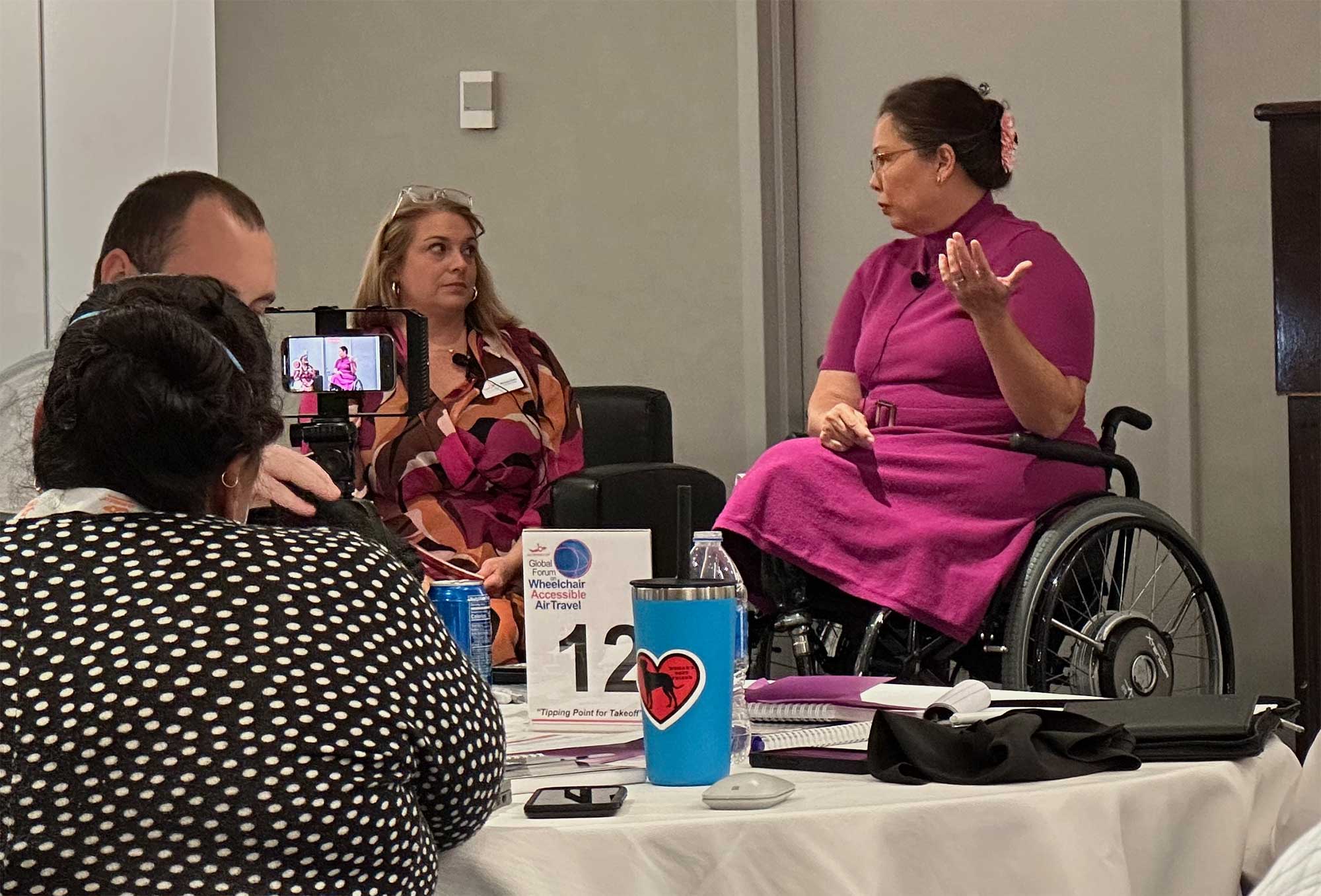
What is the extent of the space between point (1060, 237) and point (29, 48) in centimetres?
255

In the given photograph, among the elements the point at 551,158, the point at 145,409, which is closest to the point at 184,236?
the point at 145,409

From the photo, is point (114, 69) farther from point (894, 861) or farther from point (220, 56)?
point (894, 861)

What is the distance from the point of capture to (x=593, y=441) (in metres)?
3.72

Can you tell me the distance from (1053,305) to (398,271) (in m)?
1.39

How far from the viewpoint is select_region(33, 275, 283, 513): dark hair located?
0.97 metres

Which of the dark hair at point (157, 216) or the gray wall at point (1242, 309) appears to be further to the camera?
the gray wall at point (1242, 309)

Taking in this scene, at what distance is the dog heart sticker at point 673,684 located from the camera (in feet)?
3.80

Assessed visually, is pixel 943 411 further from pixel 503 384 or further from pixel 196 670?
pixel 196 670

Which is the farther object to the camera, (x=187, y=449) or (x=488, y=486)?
(x=488, y=486)

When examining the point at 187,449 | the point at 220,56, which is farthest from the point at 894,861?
the point at 220,56

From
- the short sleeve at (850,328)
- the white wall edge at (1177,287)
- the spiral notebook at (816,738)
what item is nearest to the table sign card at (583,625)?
the spiral notebook at (816,738)

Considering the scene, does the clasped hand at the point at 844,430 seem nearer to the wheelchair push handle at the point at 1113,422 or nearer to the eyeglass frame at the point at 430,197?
the wheelchair push handle at the point at 1113,422

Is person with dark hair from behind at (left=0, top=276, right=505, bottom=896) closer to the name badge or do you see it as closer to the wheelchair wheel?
the wheelchair wheel

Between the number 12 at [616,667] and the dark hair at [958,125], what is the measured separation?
1.70 metres
